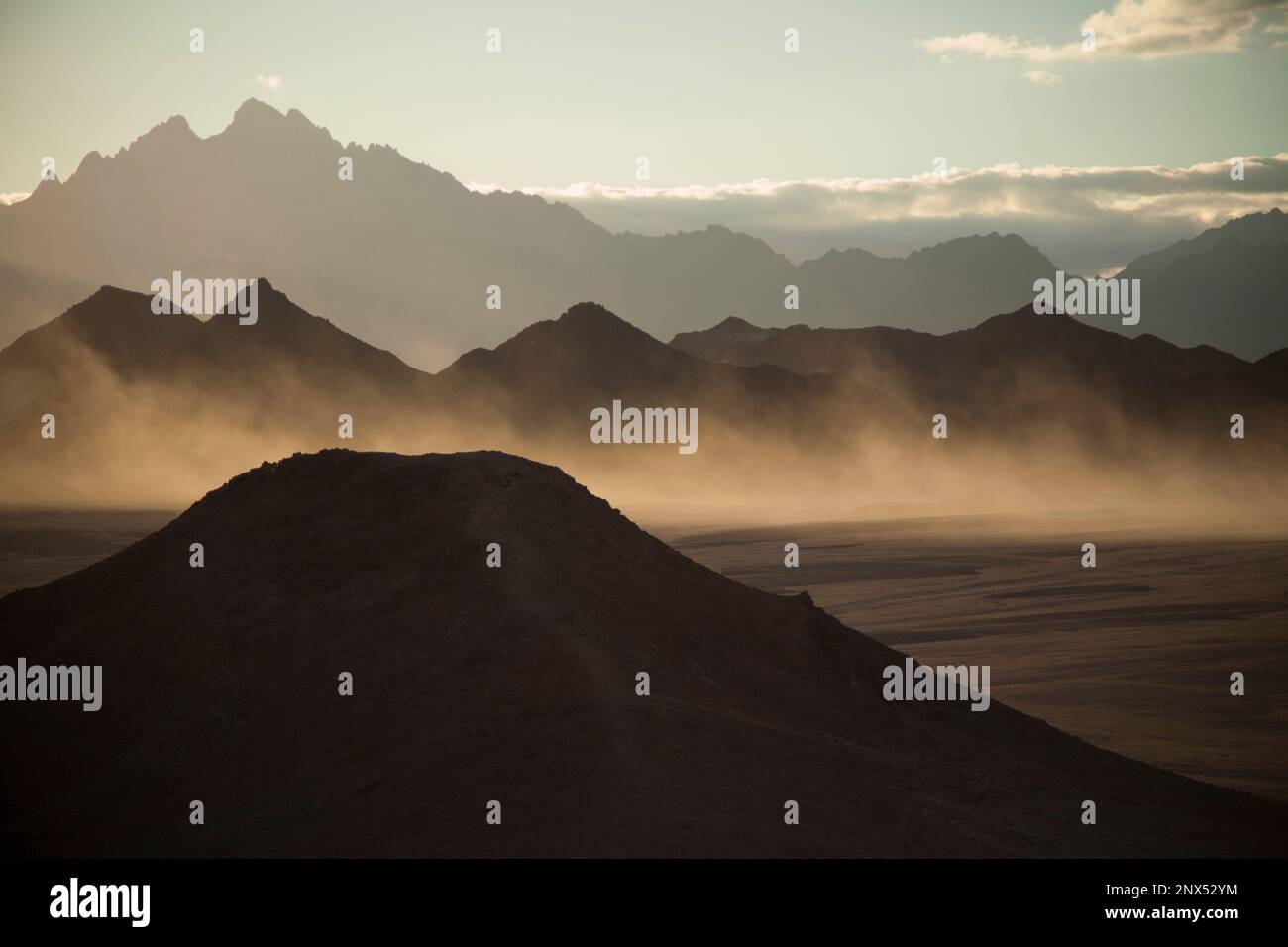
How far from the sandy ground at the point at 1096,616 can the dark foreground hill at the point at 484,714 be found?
584cm

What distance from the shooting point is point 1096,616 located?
42750 millimetres

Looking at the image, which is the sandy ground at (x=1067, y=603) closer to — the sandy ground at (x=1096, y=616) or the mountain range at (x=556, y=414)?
the sandy ground at (x=1096, y=616)

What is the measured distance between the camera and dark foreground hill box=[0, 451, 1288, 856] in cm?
1464

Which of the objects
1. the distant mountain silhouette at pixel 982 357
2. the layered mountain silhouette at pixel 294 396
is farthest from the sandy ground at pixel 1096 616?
the distant mountain silhouette at pixel 982 357

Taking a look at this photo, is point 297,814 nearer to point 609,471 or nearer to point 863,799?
point 863,799

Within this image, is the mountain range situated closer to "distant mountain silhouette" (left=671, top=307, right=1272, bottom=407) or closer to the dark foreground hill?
"distant mountain silhouette" (left=671, top=307, right=1272, bottom=407)

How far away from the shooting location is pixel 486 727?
637 inches

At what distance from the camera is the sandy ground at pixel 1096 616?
87.8ft

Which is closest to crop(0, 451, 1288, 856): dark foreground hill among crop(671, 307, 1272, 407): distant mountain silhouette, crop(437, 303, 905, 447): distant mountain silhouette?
crop(437, 303, 905, 447): distant mountain silhouette

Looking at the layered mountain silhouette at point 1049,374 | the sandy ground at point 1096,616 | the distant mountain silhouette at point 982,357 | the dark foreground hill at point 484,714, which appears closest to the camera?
the dark foreground hill at point 484,714

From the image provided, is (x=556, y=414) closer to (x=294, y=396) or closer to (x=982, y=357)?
(x=294, y=396)

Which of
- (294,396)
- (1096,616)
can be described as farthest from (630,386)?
(1096,616)

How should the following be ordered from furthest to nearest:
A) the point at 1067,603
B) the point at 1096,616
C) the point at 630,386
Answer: the point at 630,386, the point at 1067,603, the point at 1096,616

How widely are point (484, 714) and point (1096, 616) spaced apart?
31610 millimetres
